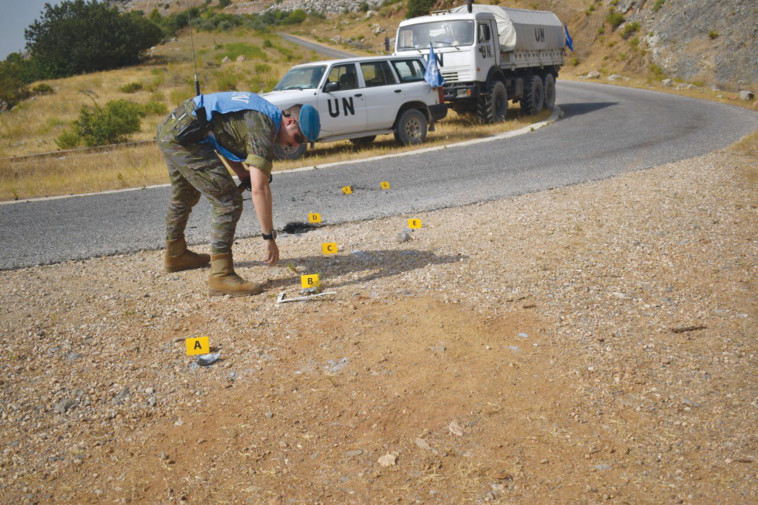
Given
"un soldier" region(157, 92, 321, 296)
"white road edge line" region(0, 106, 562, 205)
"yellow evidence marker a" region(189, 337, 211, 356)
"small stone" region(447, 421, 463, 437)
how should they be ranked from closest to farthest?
"small stone" region(447, 421, 463, 437) < "yellow evidence marker a" region(189, 337, 211, 356) < "un soldier" region(157, 92, 321, 296) < "white road edge line" region(0, 106, 562, 205)

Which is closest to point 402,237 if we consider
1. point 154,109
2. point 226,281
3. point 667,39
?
point 226,281

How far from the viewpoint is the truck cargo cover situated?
17.6 metres

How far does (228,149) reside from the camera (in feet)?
16.4

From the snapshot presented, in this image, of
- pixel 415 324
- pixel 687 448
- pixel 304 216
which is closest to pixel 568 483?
pixel 687 448

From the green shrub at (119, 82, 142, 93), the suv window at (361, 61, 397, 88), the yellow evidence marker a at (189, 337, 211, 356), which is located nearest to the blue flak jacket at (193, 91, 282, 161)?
the yellow evidence marker a at (189, 337, 211, 356)

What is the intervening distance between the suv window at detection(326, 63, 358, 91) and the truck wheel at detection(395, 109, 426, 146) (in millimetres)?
1353

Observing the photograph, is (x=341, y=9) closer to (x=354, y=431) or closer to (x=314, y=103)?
(x=314, y=103)

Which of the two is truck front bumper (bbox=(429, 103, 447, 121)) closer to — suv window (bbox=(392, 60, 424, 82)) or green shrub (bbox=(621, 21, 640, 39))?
suv window (bbox=(392, 60, 424, 82))

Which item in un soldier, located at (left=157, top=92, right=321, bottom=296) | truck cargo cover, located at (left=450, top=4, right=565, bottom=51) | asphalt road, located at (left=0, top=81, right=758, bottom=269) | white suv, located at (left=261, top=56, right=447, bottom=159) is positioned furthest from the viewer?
truck cargo cover, located at (left=450, top=4, right=565, bottom=51)

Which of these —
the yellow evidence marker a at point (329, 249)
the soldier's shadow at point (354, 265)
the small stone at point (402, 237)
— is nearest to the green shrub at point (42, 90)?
the yellow evidence marker a at point (329, 249)

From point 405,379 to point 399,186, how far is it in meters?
6.27

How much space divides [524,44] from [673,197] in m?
11.8

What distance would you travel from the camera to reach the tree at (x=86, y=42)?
46.1m

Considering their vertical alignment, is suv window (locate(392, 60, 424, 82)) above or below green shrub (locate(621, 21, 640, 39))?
below
